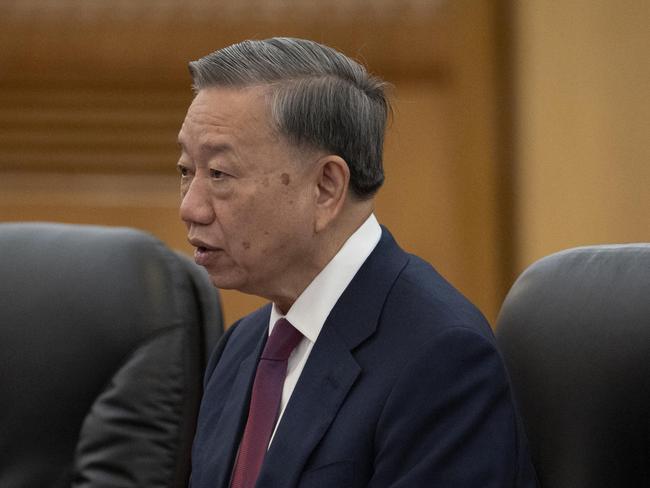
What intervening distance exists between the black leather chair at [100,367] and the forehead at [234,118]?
16.2 inches

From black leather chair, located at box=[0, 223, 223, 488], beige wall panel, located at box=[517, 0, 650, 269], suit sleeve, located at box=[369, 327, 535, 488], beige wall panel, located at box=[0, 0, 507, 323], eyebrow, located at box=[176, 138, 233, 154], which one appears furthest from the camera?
beige wall panel, located at box=[0, 0, 507, 323]

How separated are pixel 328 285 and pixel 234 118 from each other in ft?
0.63

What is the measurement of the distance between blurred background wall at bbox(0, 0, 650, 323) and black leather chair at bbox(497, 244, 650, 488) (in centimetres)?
86

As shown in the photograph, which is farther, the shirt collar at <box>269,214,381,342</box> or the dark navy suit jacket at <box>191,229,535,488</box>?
the shirt collar at <box>269,214,381,342</box>

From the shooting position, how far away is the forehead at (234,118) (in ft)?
3.80

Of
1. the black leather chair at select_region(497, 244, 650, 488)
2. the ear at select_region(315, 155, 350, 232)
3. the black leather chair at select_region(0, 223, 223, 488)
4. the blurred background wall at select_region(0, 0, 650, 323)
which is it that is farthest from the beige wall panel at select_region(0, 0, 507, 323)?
the ear at select_region(315, 155, 350, 232)

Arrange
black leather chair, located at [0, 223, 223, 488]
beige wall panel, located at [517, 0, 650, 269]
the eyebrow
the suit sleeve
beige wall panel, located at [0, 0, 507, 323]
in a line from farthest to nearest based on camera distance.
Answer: beige wall panel, located at [0, 0, 507, 323] < beige wall panel, located at [517, 0, 650, 269] < black leather chair, located at [0, 223, 223, 488] < the eyebrow < the suit sleeve

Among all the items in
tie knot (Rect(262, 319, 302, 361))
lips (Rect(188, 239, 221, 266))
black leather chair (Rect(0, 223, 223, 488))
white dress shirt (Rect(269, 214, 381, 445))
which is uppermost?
lips (Rect(188, 239, 221, 266))

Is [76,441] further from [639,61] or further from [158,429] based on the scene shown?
[639,61]

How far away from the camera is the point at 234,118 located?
1160 mm

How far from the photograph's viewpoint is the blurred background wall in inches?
82.0

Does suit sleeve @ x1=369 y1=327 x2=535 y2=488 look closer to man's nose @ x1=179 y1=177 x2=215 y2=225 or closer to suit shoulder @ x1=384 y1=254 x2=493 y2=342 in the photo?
suit shoulder @ x1=384 y1=254 x2=493 y2=342

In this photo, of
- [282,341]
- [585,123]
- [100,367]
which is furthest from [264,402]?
[585,123]

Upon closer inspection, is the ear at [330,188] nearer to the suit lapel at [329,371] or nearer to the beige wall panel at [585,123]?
the suit lapel at [329,371]
